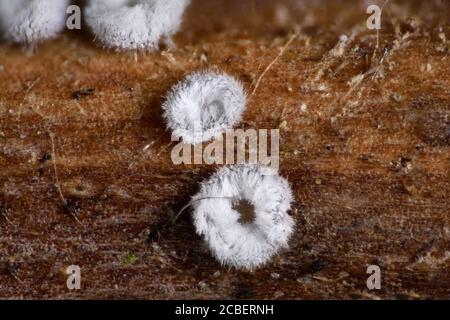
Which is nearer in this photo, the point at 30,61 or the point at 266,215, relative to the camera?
the point at 266,215

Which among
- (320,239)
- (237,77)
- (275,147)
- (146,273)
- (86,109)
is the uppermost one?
(237,77)

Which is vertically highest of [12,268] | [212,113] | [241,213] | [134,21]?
[134,21]

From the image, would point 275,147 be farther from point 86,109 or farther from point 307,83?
Result: point 86,109

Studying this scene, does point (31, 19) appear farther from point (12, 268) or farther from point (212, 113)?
point (12, 268)

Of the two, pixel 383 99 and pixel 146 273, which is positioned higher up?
pixel 383 99

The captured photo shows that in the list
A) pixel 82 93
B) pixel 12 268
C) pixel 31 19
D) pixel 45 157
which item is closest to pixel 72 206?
pixel 45 157

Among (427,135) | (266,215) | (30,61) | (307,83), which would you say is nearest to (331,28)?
(307,83)
